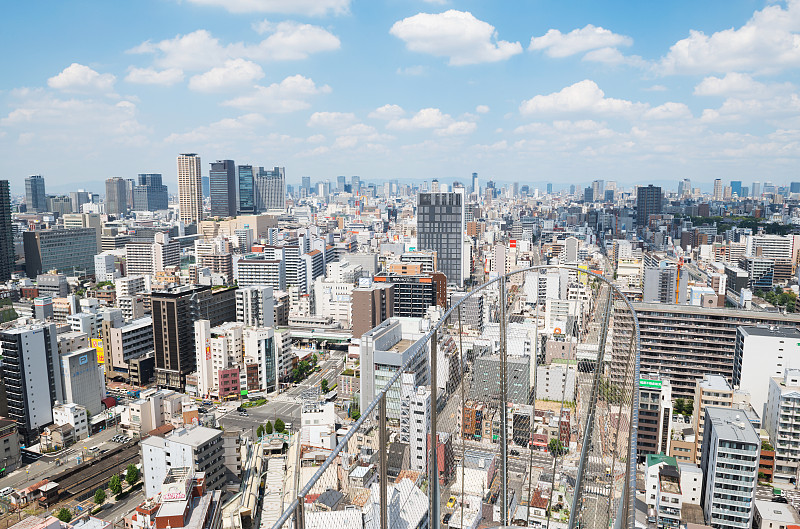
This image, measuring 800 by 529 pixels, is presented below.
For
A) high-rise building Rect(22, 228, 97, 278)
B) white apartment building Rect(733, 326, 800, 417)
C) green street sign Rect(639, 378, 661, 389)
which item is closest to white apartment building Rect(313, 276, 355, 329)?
green street sign Rect(639, 378, 661, 389)

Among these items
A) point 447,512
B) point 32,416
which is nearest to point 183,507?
point 447,512

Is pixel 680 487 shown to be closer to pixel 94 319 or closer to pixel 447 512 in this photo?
pixel 447 512

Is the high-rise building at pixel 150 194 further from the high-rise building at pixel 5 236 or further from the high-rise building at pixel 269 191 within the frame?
the high-rise building at pixel 5 236

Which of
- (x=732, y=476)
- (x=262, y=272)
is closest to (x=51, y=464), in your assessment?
(x=732, y=476)

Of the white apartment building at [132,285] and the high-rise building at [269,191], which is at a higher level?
the high-rise building at [269,191]

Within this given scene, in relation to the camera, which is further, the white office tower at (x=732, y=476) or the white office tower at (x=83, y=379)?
the white office tower at (x=83, y=379)

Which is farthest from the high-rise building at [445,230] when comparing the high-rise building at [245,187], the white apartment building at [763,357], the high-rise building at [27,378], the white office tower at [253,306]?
the high-rise building at [245,187]
